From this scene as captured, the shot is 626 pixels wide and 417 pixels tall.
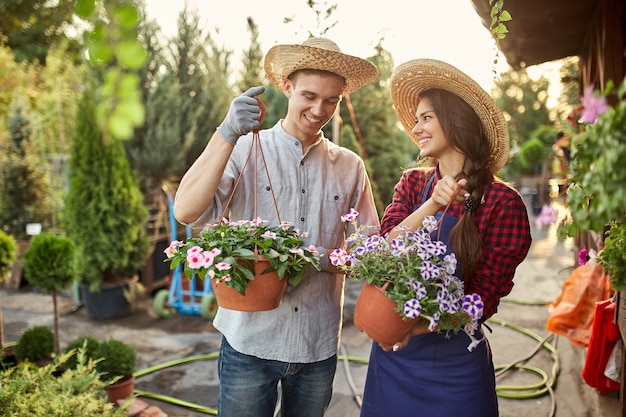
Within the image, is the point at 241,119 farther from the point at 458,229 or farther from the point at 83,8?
the point at 83,8

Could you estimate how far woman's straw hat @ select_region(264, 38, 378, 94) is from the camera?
1743mm

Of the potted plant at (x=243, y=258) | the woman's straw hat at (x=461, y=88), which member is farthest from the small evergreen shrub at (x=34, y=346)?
the woman's straw hat at (x=461, y=88)

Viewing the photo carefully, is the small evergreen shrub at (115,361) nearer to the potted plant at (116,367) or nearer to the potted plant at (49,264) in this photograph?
the potted plant at (116,367)

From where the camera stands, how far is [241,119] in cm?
154

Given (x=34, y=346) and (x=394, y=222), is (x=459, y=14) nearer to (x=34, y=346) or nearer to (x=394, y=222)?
(x=394, y=222)

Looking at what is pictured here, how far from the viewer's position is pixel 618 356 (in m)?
2.56

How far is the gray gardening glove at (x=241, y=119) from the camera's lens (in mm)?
1539

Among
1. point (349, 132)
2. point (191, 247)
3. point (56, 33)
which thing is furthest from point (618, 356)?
point (349, 132)

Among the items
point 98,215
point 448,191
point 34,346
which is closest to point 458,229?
point 448,191

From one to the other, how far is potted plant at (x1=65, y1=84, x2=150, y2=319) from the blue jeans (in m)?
3.80

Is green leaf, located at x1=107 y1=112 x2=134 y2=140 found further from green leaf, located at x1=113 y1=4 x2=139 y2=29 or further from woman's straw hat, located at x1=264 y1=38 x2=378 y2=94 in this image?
woman's straw hat, located at x1=264 y1=38 x2=378 y2=94

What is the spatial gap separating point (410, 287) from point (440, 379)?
416mm

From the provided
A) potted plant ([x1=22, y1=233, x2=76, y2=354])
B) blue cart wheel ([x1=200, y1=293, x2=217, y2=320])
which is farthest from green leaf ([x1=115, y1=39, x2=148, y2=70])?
blue cart wheel ([x1=200, y1=293, x2=217, y2=320])

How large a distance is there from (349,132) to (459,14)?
16.1ft
